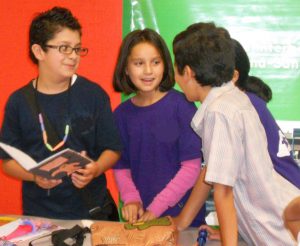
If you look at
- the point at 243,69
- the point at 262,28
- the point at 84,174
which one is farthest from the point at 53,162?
the point at 262,28

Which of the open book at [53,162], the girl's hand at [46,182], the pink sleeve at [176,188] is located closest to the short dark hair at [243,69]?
the pink sleeve at [176,188]

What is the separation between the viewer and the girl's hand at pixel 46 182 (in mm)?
1595

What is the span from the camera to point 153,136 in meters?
1.78

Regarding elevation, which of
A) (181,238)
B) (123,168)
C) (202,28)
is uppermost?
(202,28)

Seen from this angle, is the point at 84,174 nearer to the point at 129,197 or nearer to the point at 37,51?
the point at 129,197

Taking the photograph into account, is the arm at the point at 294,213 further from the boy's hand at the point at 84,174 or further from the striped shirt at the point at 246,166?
the boy's hand at the point at 84,174

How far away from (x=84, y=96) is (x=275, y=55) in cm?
129

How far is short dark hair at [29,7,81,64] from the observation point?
5.50 feet

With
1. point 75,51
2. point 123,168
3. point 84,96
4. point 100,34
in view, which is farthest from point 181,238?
point 100,34

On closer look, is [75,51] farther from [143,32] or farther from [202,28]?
[202,28]

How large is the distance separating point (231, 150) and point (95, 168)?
60 cm

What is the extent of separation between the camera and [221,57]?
1386 millimetres

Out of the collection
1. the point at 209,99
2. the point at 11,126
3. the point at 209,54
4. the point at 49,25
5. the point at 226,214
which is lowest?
the point at 226,214

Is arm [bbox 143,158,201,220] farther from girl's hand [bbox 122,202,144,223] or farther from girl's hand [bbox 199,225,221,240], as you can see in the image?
girl's hand [bbox 199,225,221,240]
